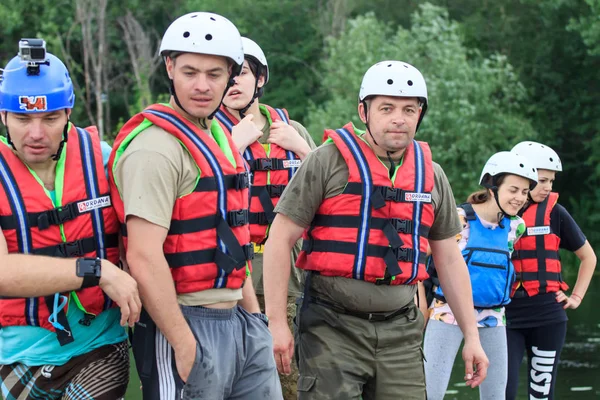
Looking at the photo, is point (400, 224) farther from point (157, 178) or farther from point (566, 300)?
point (566, 300)

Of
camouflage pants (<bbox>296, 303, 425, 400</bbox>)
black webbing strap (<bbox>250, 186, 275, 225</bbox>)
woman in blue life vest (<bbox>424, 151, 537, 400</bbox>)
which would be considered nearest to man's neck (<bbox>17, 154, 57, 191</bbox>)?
camouflage pants (<bbox>296, 303, 425, 400</bbox>)

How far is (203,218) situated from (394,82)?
154 centimetres

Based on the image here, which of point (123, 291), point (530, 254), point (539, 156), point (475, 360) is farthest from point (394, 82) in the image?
point (539, 156)

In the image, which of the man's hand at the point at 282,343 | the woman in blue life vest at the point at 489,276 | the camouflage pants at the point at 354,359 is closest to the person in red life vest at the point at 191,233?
the man's hand at the point at 282,343

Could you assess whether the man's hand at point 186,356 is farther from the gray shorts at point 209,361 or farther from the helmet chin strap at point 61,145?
the helmet chin strap at point 61,145

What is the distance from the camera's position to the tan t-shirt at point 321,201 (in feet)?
16.3

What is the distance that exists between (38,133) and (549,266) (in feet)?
15.8

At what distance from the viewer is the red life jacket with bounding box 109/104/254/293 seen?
3.93 meters

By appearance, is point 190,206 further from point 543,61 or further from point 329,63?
point 543,61

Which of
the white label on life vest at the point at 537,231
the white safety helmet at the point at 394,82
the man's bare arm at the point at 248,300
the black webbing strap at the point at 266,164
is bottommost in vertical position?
the white label on life vest at the point at 537,231

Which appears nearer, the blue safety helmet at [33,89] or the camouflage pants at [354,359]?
the blue safety helmet at [33,89]

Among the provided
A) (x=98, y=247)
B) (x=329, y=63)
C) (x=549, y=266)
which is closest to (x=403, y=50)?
(x=329, y=63)

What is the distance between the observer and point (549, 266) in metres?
7.68

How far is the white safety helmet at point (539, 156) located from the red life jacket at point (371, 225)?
10.1 ft
